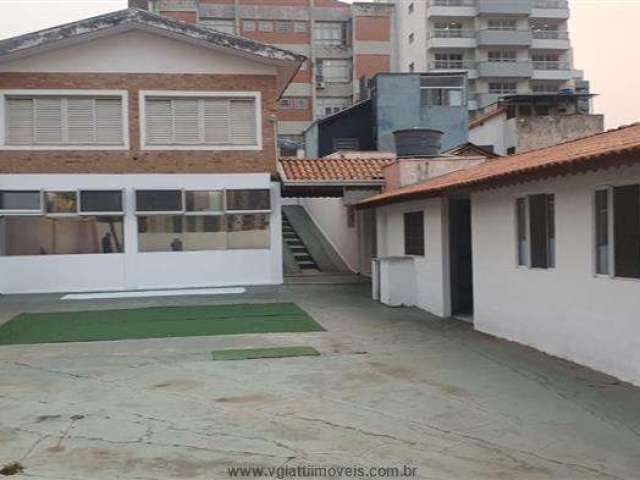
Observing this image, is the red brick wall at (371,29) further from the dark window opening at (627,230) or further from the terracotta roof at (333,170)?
the dark window opening at (627,230)

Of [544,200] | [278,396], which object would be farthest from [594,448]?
[544,200]

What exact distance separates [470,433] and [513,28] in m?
51.2

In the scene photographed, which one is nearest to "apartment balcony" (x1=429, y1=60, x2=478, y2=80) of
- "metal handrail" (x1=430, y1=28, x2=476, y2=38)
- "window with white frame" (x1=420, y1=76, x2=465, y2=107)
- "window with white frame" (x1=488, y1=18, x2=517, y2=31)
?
"metal handrail" (x1=430, y1=28, x2=476, y2=38)

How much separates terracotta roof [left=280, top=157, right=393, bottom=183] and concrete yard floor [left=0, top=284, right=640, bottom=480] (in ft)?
31.0

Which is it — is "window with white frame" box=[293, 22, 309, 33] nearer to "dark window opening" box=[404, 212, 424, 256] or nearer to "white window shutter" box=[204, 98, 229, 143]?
"white window shutter" box=[204, 98, 229, 143]

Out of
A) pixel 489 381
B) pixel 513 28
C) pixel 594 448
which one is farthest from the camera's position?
pixel 513 28

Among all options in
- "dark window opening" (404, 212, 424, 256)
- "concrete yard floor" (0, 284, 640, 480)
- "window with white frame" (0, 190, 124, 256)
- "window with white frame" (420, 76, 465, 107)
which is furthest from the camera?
"window with white frame" (420, 76, 465, 107)

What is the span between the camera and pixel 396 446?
584 cm

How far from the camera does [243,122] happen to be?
63.0 feet

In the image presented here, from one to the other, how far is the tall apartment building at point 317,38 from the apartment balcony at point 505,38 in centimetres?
914

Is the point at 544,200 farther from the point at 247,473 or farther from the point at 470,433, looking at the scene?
the point at 247,473

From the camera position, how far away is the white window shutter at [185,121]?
19.0m

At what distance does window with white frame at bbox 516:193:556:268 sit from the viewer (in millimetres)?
9664

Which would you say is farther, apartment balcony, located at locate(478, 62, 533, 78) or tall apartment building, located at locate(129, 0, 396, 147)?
tall apartment building, located at locate(129, 0, 396, 147)
